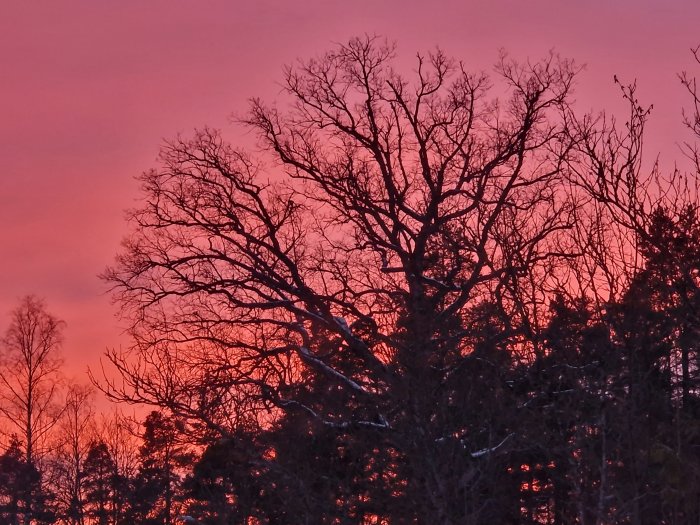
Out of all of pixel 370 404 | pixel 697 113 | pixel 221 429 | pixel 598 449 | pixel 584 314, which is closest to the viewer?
pixel 697 113

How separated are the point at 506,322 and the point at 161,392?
1143 cm

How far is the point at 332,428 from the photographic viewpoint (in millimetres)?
27078

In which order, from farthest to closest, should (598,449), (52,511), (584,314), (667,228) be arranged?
1. (52,511)
2. (584,314)
3. (598,449)
4. (667,228)

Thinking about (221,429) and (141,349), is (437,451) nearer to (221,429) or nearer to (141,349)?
(221,429)

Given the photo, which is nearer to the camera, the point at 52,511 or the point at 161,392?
the point at 161,392

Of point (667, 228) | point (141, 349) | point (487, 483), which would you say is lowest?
point (487, 483)

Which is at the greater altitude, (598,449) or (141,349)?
(141,349)

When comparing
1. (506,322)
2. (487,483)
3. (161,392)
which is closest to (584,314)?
(506,322)

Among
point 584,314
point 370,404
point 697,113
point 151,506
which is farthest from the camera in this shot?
point 151,506

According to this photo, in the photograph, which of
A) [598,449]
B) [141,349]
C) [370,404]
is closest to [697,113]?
[598,449]

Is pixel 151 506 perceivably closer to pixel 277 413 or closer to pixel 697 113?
pixel 277 413

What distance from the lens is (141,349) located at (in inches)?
1081

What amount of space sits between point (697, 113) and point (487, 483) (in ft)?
29.5

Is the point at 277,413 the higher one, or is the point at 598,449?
the point at 277,413
